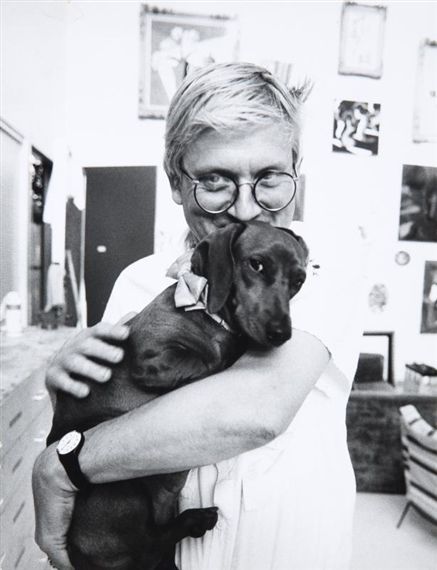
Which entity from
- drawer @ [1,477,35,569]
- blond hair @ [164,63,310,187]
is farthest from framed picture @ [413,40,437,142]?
drawer @ [1,477,35,569]

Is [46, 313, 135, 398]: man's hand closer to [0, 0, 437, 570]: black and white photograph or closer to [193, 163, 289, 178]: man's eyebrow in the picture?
Answer: [0, 0, 437, 570]: black and white photograph

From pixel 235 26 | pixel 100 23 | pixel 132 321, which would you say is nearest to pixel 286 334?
pixel 132 321

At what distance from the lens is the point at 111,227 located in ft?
4.29

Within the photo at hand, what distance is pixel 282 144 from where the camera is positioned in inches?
25.4

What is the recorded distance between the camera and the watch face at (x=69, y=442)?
0.59 meters

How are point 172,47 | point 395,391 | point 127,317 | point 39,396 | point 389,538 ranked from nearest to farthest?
point 127,317
point 39,396
point 172,47
point 389,538
point 395,391

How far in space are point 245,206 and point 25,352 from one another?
50.9 inches

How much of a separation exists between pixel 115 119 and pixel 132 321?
1.48 metres

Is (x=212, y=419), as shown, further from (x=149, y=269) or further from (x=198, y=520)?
(x=149, y=269)

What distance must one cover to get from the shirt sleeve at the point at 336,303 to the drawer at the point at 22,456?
1.10 m

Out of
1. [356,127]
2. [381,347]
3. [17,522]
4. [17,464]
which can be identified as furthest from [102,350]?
[381,347]

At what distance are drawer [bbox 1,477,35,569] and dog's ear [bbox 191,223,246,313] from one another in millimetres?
1153

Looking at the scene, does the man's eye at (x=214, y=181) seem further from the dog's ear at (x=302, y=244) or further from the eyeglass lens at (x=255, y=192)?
the dog's ear at (x=302, y=244)

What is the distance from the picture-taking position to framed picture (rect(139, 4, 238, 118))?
1.52m
